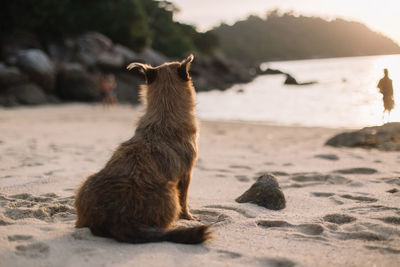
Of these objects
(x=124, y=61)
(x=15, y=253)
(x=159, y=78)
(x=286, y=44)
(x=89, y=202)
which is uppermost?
(x=286, y=44)

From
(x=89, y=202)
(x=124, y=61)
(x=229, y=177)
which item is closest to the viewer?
(x=89, y=202)

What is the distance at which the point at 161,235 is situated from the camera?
10.2 ft

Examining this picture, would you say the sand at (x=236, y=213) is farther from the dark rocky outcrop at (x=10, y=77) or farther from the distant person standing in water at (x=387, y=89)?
the dark rocky outcrop at (x=10, y=77)

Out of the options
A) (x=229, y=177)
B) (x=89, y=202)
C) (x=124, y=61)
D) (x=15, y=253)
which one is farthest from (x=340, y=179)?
(x=124, y=61)

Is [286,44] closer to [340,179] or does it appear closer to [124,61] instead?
[124,61]

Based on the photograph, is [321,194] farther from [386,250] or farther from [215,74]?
[215,74]

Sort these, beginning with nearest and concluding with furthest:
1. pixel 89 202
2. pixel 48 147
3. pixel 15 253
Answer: pixel 15 253
pixel 89 202
pixel 48 147

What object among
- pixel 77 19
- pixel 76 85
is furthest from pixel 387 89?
pixel 77 19

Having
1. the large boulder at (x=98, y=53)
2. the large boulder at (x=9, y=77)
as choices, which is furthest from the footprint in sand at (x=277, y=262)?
the large boulder at (x=98, y=53)

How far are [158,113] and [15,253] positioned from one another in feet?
6.24

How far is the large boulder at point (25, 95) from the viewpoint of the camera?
71.4 feet

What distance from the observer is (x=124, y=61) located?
35.2m

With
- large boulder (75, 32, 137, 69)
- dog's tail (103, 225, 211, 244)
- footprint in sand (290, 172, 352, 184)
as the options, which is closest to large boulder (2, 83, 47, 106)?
large boulder (75, 32, 137, 69)

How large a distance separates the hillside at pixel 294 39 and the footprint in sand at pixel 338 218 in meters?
127
